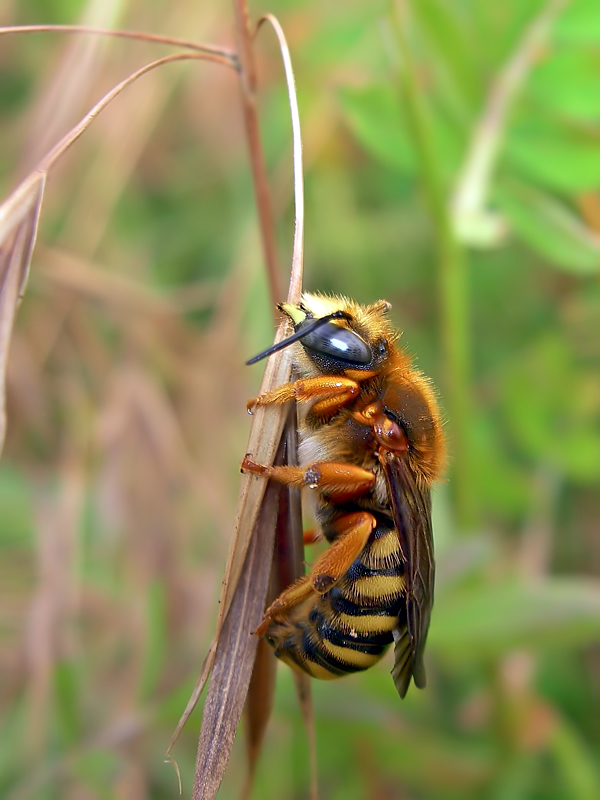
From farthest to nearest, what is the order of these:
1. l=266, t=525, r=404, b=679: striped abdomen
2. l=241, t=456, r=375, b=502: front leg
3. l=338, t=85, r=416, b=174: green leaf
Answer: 1. l=338, t=85, r=416, b=174: green leaf
2. l=266, t=525, r=404, b=679: striped abdomen
3. l=241, t=456, r=375, b=502: front leg

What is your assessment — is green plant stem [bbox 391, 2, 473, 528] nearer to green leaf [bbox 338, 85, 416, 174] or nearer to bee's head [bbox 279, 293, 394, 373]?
green leaf [bbox 338, 85, 416, 174]

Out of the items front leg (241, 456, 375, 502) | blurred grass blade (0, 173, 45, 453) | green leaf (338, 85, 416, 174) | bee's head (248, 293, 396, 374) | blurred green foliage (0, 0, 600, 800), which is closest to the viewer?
blurred grass blade (0, 173, 45, 453)

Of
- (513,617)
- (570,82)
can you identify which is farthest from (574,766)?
(570,82)

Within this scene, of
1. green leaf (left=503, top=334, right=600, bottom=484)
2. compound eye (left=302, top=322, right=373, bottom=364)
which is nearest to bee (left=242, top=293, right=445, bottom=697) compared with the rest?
compound eye (left=302, top=322, right=373, bottom=364)

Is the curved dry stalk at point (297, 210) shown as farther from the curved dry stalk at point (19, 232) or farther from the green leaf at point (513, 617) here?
the green leaf at point (513, 617)

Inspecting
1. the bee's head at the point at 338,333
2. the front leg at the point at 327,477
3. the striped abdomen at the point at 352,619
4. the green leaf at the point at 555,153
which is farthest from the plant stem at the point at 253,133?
the green leaf at the point at 555,153

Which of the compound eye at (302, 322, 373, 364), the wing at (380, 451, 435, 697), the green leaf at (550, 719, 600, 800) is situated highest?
the compound eye at (302, 322, 373, 364)

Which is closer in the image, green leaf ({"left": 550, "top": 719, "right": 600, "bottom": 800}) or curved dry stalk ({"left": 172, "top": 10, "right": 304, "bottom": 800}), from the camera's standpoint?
curved dry stalk ({"left": 172, "top": 10, "right": 304, "bottom": 800})
